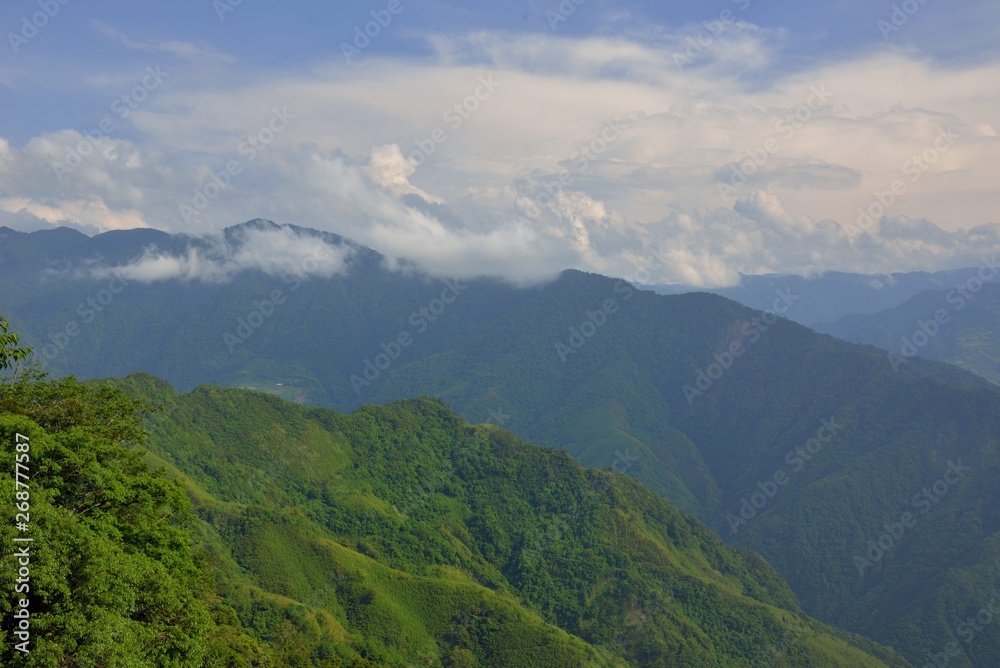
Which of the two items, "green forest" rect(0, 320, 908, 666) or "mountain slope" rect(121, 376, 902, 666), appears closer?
"green forest" rect(0, 320, 908, 666)

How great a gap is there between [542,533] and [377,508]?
118ft

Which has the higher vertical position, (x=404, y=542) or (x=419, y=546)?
(x=404, y=542)

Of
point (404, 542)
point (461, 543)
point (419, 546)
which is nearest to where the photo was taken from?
point (404, 542)

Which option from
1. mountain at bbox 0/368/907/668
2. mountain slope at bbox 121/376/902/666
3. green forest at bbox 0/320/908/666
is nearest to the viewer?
green forest at bbox 0/320/908/666

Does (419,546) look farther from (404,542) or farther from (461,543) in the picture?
(461,543)

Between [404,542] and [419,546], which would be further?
[419,546]

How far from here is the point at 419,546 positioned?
13388 cm

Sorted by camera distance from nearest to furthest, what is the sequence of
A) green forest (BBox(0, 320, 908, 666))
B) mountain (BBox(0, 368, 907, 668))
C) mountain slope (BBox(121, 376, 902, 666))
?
green forest (BBox(0, 320, 908, 666)) < mountain (BBox(0, 368, 907, 668)) < mountain slope (BBox(121, 376, 902, 666))

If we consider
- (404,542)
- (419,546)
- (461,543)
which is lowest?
(461,543)

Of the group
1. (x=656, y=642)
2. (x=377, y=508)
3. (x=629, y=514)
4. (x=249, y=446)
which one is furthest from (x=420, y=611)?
(x=629, y=514)

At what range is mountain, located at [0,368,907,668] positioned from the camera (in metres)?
79.7

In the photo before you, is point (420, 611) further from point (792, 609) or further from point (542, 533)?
point (792, 609)

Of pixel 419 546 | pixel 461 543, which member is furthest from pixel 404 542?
pixel 461 543

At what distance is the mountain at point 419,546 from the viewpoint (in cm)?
7972
